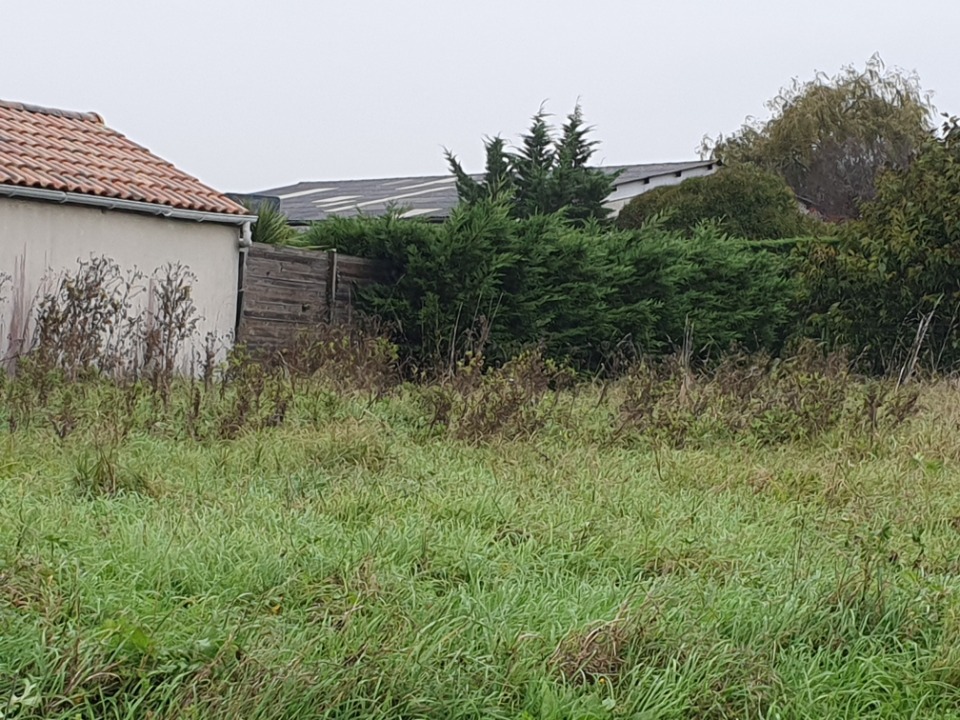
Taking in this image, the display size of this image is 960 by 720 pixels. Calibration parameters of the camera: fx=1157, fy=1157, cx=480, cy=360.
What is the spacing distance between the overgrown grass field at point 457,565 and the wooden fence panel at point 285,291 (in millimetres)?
4615

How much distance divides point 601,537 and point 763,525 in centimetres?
103

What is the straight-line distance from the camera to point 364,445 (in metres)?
7.17

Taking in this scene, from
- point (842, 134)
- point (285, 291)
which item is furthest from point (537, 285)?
point (842, 134)

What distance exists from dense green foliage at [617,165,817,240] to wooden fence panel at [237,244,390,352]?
10593 millimetres

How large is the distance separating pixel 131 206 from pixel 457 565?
873cm

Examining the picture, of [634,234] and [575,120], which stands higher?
[575,120]

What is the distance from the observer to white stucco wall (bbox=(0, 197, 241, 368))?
444 inches

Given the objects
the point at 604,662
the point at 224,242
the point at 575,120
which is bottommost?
the point at 604,662

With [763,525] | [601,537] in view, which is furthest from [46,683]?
[763,525]

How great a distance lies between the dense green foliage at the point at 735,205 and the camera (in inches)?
887

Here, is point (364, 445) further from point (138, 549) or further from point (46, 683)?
point (46, 683)

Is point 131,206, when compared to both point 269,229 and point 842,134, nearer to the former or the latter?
point 269,229

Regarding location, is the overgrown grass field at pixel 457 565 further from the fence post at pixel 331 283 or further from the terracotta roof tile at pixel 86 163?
the fence post at pixel 331 283

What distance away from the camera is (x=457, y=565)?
478 centimetres
